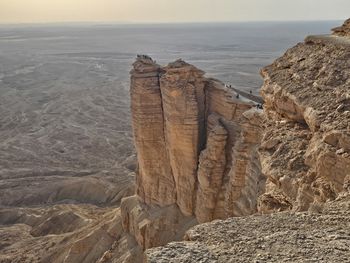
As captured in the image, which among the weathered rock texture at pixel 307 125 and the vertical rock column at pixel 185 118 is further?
the vertical rock column at pixel 185 118

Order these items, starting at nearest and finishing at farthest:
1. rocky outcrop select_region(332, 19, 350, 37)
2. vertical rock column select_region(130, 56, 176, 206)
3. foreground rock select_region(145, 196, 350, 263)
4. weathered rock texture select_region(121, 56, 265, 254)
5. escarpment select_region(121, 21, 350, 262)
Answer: foreground rock select_region(145, 196, 350, 263) < escarpment select_region(121, 21, 350, 262) < rocky outcrop select_region(332, 19, 350, 37) < weathered rock texture select_region(121, 56, 265, 254) < vertical rock column select_region(130, 56, 176, 206)

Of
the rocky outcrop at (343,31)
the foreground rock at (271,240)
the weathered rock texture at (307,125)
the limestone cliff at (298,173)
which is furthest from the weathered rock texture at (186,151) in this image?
the foreground rock at (271,240)

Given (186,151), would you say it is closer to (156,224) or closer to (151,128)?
(151,128)

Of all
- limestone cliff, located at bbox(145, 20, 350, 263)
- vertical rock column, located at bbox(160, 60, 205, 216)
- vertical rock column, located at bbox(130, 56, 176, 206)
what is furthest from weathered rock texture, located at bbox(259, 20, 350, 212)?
vertical rock column, located at bbox(130, 56, 176, 206)

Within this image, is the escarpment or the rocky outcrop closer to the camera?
the escarpment

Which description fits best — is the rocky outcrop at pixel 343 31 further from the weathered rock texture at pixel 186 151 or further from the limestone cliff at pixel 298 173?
the weathered rock texture at pixel 186 151

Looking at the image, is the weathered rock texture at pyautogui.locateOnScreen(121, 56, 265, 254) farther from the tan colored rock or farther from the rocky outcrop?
the rocky outcrop
